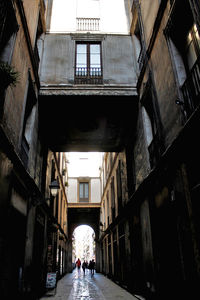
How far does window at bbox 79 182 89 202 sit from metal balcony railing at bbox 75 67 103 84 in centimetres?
2001

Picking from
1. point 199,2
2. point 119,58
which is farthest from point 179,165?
point 119,58

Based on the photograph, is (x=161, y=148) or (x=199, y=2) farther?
(x=161, y=148)

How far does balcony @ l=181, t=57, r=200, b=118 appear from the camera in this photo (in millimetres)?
5399

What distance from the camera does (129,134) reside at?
40.2ft

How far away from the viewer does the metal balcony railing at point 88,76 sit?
10.9m

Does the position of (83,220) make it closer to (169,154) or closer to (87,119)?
(87,119)

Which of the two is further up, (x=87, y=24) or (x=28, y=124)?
(x=87, y=24)

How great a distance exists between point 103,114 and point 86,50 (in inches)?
144

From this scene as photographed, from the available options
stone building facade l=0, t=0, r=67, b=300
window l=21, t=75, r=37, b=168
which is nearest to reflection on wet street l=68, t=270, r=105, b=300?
stone building facade l=0, t=0, r=67, b=300

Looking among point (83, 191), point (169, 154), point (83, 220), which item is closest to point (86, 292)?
point (169, 154)

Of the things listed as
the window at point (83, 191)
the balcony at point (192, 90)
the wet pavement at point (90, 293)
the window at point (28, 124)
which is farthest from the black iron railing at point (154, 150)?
the window at point (83, 191)

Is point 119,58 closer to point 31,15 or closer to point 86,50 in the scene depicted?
point 86,50

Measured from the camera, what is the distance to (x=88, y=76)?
11086mm

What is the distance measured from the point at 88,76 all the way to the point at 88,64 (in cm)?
83
